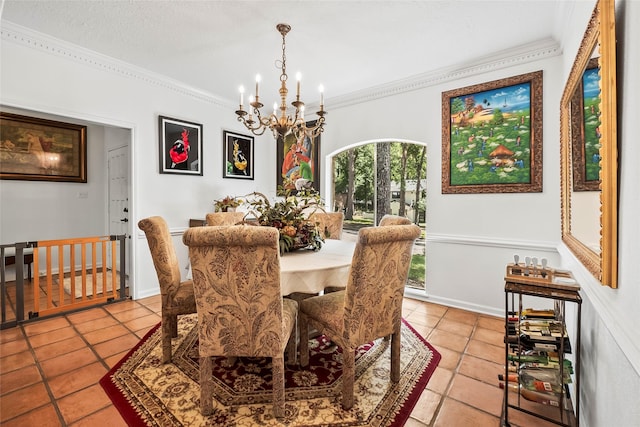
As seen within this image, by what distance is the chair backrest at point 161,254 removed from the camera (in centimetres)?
187

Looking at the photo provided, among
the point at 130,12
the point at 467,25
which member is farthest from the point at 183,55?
the point at 467,25

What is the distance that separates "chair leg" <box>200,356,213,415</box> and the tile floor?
0.42 meters

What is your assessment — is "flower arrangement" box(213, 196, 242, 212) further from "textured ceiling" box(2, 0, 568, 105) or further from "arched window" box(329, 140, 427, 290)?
"textured ceiling" box(2, 0, 568, 105)

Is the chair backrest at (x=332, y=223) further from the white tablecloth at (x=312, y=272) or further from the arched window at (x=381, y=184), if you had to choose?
the white tablecloth at (x=312, y=272)

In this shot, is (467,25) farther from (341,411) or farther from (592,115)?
(341,411)

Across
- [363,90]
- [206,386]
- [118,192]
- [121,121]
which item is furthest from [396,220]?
[118,192]

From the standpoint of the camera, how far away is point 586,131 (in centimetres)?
143

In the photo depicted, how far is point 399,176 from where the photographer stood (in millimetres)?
3844

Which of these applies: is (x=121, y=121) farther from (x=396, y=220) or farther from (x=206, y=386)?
(x=396, y=220)

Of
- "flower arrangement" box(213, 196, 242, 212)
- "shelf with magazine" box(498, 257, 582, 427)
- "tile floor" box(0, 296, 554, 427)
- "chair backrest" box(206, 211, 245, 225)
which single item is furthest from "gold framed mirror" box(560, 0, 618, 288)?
"flower arrangement" box(213, 196, 242, 212)

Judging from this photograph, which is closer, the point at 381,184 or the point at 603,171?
the point at 603,171

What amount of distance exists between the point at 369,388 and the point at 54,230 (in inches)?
204

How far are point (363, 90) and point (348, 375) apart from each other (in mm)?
3366

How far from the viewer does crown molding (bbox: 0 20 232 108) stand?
8.31ft
